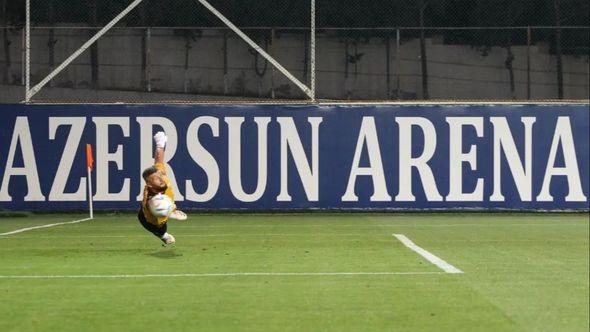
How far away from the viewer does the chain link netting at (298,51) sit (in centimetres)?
2536

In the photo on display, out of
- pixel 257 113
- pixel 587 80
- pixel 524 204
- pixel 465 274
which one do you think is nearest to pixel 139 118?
pixel 257 113

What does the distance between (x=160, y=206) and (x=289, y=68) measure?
37.4 ft

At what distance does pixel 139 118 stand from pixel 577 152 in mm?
9304

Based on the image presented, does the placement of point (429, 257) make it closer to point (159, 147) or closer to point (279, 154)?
point (159, 147)

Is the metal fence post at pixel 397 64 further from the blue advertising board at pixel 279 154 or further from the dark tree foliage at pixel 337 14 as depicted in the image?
the blue advertising board at pixel 279 154

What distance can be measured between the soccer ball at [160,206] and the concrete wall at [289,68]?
10803 millimetres

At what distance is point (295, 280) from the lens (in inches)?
474

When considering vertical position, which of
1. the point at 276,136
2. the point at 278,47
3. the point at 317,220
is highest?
the point at 278,47

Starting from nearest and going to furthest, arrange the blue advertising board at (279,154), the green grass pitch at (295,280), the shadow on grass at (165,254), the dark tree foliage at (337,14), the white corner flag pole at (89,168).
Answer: the green grass pitch at (295,280)
the shadow on grass at (165,254)
the white corner flag pole at (89,168)
the blue advertising board at (279,154)
the dark tree foliage at (337,14)

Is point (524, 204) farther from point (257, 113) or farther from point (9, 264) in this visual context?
point (9, 264)

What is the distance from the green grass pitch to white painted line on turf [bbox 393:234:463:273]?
5.0 inches

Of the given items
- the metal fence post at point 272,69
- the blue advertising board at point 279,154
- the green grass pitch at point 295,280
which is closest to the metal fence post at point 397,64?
the blue advertising board at point 279,154

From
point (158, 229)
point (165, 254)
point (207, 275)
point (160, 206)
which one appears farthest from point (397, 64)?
point (207, 275)

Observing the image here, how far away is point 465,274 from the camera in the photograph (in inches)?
486
